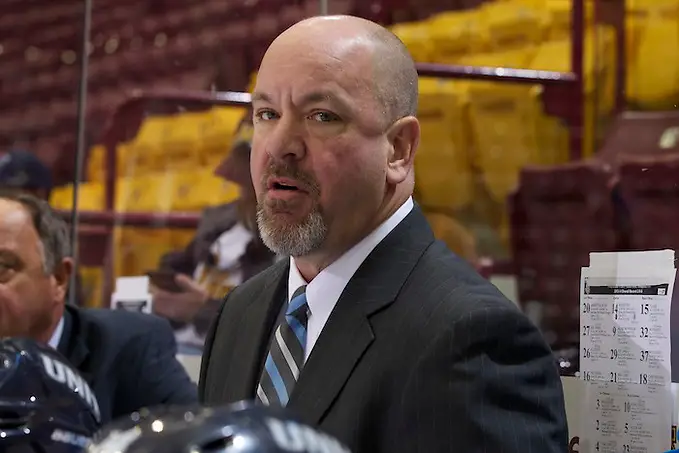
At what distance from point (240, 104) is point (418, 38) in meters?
0.55

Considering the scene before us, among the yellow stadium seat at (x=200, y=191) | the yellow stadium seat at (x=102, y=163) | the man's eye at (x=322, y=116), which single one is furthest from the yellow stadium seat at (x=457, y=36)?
the man's eye at (x=322, y=116)

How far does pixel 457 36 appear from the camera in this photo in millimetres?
2715

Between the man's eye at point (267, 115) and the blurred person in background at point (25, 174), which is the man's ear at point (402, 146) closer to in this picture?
the man's eye at point (267, 115)

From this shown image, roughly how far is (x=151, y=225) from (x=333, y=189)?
6.19ft

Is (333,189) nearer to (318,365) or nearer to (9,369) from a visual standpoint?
(318,365)

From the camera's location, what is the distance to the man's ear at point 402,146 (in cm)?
142

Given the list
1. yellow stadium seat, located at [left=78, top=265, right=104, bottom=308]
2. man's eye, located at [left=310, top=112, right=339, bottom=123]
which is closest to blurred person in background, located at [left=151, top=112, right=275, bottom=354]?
yellow stadium seat, located at [left=78, top=265, right=104, bottom=308]

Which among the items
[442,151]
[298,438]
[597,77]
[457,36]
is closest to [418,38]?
[457,36]

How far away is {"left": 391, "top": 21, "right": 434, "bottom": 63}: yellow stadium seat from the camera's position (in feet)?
8.35

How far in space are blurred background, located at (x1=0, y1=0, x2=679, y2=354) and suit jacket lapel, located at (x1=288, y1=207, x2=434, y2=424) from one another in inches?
16.9

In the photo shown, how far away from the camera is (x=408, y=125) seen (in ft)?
4.71

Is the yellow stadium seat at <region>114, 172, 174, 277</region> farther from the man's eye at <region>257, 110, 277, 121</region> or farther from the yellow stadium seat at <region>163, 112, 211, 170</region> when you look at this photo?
the man's eye at <region>257, 110, 277, 121</region>

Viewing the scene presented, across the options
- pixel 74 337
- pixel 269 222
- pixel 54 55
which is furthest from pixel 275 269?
pixel 54 55

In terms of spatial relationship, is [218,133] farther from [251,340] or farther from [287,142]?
[287,142]
